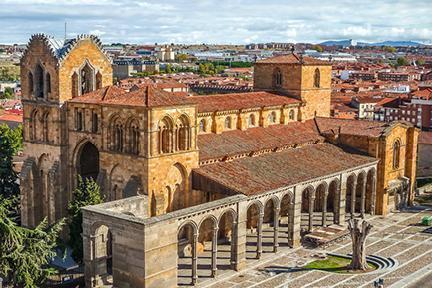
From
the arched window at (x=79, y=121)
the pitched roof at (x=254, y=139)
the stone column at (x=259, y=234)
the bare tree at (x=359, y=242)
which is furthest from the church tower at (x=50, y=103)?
the bare tree at (x=359, y=242)

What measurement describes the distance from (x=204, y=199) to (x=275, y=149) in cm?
1155

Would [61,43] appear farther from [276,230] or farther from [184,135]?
[276,230]

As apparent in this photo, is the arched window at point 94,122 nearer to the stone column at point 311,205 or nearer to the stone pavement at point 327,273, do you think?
the stone pavement at point 327,273

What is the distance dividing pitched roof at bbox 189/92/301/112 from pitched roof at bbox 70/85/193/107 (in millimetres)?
6168

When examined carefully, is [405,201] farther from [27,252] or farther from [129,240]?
[27,252]

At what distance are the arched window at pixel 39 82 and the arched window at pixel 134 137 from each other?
12076 mm

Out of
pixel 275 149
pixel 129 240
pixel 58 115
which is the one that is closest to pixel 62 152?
pixel 58 115

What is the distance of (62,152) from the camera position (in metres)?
57.0

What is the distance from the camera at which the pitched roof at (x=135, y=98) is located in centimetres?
5056

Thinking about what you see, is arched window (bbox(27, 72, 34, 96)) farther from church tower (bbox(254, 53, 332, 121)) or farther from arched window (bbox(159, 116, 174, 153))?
church tower (bbox(254, 53, 332, 121))

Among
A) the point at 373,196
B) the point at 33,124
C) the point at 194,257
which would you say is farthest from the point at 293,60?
the point at 194,257

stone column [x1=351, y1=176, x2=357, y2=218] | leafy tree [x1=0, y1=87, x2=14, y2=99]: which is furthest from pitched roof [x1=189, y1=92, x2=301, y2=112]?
leafy tree [x1=0, y1=87, x2=14, y2=99]

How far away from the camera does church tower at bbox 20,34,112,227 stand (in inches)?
2229

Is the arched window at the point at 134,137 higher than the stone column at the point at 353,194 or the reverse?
higher
